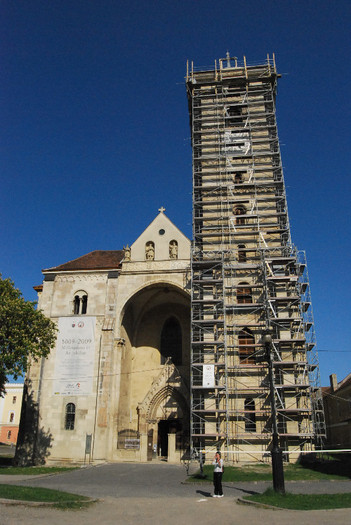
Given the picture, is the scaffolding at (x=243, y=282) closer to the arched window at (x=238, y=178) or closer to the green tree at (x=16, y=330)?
the arched window at (x=238, y=178)

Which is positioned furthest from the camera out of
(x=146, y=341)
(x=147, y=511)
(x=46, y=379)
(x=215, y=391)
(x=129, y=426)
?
(x=146, y=341)

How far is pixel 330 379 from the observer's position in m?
48.2

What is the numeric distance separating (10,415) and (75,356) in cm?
4336

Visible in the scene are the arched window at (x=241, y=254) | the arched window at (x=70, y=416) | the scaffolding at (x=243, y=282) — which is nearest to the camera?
the scaffolding at (x=243, y=282)

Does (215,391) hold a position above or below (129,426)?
above

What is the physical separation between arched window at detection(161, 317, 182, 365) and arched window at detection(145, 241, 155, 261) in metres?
5.73

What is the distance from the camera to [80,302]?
3114cm

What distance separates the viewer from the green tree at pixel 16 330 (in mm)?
21719

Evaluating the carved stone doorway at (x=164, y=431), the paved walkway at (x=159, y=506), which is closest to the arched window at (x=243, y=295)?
the carved stone doorway at (x=164, y=431)

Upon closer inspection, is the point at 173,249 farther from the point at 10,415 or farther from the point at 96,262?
the point at 10,415

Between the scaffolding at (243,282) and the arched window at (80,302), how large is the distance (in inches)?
323

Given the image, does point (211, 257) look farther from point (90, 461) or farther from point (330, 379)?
point (330, 379)

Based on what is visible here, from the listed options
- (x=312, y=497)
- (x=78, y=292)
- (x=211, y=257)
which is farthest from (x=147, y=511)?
(x=78, y=292)

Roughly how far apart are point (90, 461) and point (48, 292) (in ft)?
39.2
